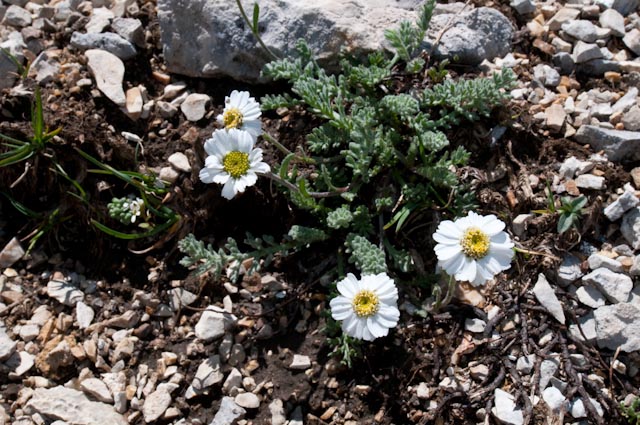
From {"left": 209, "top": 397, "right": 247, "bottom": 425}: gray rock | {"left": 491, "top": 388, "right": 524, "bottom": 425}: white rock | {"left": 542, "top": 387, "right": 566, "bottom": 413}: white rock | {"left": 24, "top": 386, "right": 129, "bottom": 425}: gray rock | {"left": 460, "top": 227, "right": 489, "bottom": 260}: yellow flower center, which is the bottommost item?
{"left": 24, "top": 386, "right": 129, "bottom": 425}: gray rock

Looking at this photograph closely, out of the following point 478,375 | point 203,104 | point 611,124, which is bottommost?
point 478,375

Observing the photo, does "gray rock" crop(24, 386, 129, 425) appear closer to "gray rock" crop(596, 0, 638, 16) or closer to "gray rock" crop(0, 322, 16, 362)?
"gray rock" crop(0, 322, 16, 362)

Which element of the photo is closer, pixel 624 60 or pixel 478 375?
pixel 478 375

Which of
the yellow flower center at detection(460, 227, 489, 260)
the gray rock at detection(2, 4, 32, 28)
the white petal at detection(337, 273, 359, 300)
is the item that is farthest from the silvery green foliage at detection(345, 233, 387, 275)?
the gray rock at detection(2, 4, 32, 28)

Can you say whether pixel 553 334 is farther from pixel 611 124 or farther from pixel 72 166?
pixel 72 166

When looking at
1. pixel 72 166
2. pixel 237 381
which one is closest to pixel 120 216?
pixel 72 166

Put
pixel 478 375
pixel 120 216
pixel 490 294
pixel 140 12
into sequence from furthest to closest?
1. pixel 140 12
2. pixel 120 216
3. pixel 490 294
4. pixel 478 375

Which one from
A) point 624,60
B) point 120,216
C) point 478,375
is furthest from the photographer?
point 624,60
